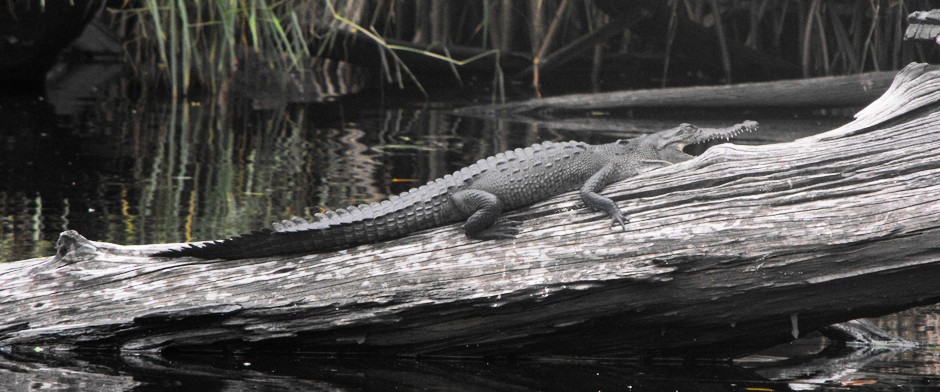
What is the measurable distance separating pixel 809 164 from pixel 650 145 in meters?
0.74

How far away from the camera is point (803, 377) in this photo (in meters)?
2.72

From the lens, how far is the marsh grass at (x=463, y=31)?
23.4 ft

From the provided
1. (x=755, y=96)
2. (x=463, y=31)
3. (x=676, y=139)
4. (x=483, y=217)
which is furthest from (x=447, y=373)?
(x=463, y=31)

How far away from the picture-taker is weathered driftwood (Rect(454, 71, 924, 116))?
7031 mm

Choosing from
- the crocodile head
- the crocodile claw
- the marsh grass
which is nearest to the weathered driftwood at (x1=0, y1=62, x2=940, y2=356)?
the crocodile claw

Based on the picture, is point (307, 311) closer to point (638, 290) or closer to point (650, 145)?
point (638, 290)

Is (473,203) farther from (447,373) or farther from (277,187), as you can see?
(277,187)

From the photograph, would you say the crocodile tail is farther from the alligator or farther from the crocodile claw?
the crocodile claw

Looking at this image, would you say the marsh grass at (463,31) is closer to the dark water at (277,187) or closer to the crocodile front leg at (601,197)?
the dark water at (277,187)

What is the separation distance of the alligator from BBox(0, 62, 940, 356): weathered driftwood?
2.2 inches

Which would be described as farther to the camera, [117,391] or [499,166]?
[499,166]

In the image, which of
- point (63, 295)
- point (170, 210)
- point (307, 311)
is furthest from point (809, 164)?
point (170, 210)

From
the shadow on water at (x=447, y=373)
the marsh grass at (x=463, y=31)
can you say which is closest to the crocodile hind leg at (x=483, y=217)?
the shadow on water at (x=447, y=373)

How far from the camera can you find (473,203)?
3.03 metres
